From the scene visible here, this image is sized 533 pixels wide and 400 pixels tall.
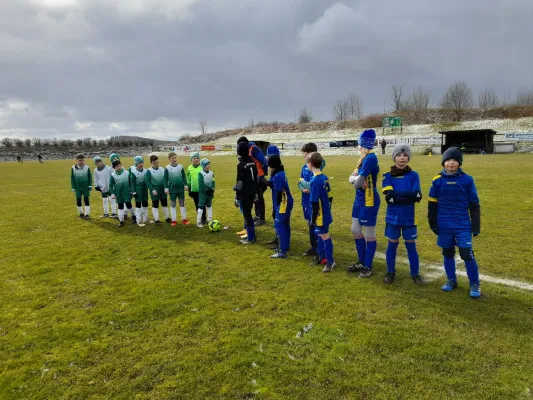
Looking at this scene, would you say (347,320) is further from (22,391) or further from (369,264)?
(22,391)

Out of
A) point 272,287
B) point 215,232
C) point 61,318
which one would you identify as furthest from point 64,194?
point 272,287

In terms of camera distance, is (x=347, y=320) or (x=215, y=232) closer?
(x=347, y=320)

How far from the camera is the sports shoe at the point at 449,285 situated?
540 centimetres

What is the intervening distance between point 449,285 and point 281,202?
3.40m

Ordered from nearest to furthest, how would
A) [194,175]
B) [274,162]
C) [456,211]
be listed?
[456,211], [274,162], [194,175]

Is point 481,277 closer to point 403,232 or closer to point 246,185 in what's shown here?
point 403,232

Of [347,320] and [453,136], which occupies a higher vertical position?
[453,136]

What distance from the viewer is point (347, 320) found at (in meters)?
4.58

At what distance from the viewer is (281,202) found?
7.13 metres

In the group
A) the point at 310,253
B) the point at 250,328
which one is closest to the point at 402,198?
the point at 310,253

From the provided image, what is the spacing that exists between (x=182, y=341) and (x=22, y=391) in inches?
65.0

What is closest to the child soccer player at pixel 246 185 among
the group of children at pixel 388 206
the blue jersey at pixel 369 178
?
the group of children at pixel 388 206

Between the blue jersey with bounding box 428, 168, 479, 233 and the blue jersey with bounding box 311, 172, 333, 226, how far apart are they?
5.73 ft

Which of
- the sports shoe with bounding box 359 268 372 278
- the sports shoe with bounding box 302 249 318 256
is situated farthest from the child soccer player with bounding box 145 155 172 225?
the sports shoe with bounding box 359 268 372 278
